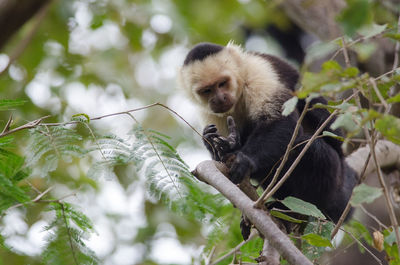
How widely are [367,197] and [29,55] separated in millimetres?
4106

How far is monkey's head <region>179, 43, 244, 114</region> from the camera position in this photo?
4.75 metres

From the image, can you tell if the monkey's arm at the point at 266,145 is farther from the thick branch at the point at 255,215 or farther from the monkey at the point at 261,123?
the thick branch at the point at 255,215

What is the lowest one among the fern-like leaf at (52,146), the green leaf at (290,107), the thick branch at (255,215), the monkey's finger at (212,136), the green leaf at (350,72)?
the monkey's finger at (212,136)

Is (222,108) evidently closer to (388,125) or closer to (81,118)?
(81,118)

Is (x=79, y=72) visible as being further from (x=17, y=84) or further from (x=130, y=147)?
(x=130, y=147)

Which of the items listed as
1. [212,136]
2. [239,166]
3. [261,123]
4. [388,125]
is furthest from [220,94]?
[388,125]

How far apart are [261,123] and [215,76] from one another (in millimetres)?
716

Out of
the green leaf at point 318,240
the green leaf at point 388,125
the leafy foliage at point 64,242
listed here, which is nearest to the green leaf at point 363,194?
the green leaf at point 388,125

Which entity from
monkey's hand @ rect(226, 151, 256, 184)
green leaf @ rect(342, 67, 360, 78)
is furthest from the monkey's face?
green leaf @ rect(342, 67, 360, 78)

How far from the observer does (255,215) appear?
2.39m

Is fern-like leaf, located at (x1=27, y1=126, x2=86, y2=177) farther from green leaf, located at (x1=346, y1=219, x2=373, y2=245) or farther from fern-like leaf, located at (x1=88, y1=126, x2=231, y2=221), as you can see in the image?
green leaf, located at (x1=346, y1=219, x2=373, y2=245)

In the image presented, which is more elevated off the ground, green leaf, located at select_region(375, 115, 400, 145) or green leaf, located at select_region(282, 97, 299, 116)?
green leaf, located at select_region(375, 115, 400, 145)

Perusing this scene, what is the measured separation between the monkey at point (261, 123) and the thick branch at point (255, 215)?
80 cm

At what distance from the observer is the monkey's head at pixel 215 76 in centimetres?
475
